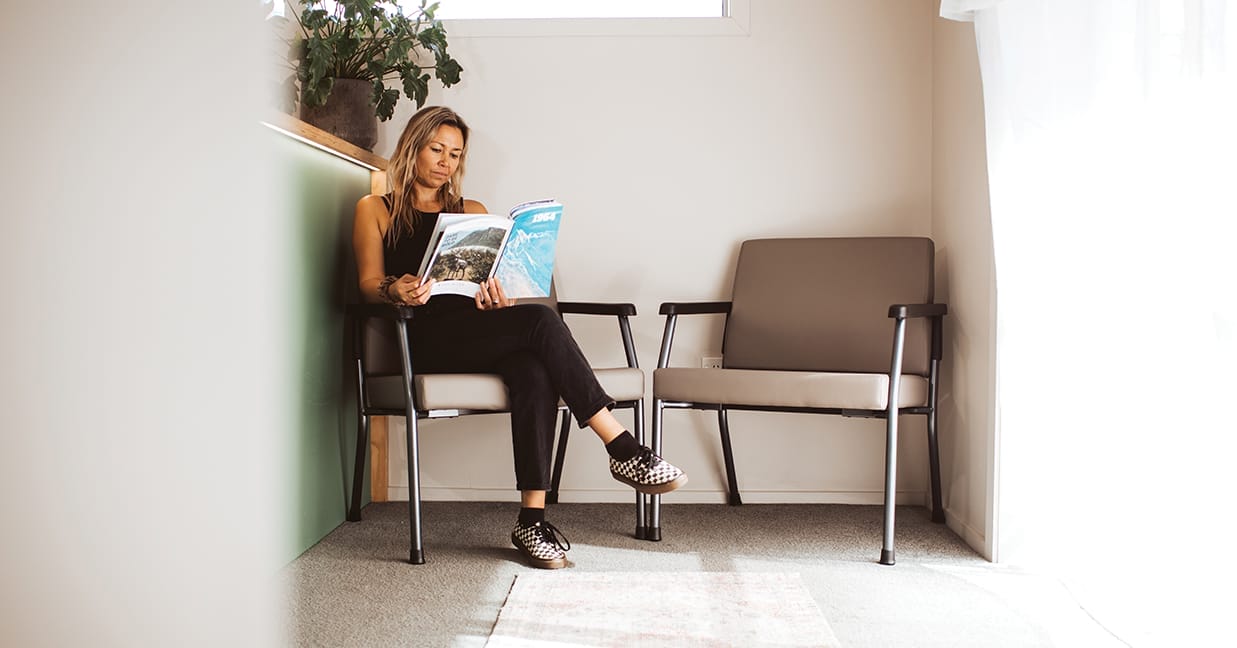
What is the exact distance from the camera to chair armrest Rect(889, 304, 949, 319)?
2412 mm

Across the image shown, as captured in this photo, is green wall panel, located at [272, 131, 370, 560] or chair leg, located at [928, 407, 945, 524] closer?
green wall panel, located at [272, 131, 370, 560]

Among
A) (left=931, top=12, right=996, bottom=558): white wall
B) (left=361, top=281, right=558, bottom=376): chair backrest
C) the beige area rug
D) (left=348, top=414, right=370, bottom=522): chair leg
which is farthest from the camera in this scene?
(left=348, top=414, right=370, bottom=522): chair leg

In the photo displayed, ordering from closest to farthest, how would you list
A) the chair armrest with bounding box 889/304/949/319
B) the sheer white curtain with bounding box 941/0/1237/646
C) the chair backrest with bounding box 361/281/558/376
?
the sheer white curtain with bounding box 941/0/1237/646
the chair armrest with bounding box 889/304/949/319
the chair backrest with bounding box 361/281/558/376

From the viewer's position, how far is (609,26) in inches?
122

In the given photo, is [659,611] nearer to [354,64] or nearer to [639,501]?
[639,501]

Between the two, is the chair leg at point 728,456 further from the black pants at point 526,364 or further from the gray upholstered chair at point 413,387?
the black pants at point 526,364

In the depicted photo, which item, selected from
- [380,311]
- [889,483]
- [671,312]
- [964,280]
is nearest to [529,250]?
[380,311]

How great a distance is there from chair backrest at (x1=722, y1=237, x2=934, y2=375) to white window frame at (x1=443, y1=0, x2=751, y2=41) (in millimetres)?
670

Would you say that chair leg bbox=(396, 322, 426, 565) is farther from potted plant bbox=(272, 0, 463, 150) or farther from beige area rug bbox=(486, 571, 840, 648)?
potted plant bbox=(272, 0, 463, 150)

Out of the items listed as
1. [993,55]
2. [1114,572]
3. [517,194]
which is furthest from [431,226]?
[1114,572]

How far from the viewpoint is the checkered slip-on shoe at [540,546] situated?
2.29 m

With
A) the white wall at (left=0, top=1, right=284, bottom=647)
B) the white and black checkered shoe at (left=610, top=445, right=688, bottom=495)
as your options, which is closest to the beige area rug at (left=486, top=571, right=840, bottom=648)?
the white and black checkered shoe at (left=610, top=445, right=688, bottom=495)

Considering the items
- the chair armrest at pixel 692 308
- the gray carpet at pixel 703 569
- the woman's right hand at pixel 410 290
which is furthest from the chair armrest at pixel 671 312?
the woman's right hand at pixel 410 290

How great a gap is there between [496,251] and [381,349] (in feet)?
1.55
